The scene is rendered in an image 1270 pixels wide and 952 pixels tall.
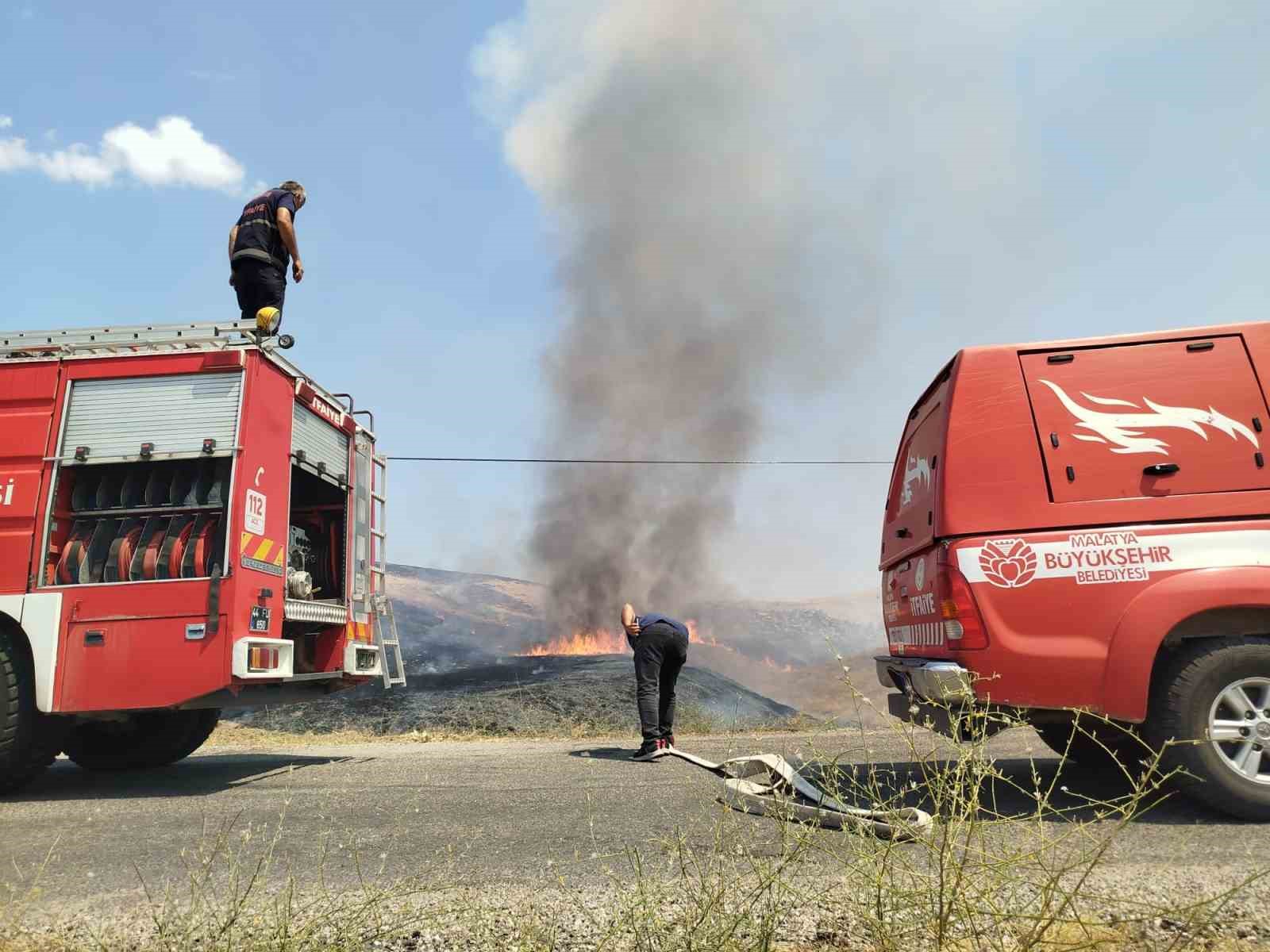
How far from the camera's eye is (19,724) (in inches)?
193

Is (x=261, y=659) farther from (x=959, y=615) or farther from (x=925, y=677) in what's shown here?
(x=959, y=615)

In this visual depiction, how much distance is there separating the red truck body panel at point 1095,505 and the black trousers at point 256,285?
5532 millimetres

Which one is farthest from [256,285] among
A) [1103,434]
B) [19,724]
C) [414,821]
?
[1103,434]

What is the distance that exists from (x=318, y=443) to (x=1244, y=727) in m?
6.21

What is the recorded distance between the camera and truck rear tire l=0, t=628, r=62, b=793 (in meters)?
4.88

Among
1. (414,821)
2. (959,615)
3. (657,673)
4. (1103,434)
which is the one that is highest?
(1103,434)

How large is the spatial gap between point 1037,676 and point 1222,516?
118cm

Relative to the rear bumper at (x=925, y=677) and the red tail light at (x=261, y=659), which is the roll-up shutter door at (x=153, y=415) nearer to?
the red tail light at (x=261, y=659)

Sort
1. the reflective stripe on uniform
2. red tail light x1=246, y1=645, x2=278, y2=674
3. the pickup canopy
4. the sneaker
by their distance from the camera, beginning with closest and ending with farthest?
the pickup canopy → red tail light x1=246, y1=645, x2=278, y2=674 → the sneaker → the reflective stripe on uniform

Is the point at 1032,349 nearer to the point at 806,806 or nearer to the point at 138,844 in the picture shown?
the point at 806,806

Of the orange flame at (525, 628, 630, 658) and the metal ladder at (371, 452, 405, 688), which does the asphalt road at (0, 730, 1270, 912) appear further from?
the orange flame at (525, 628, 630, 658)

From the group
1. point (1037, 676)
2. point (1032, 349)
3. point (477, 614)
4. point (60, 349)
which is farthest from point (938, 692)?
point (477, 614)

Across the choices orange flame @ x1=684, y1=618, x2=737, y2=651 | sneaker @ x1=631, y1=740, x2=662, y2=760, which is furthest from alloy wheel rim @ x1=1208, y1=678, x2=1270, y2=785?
orange flame @ x1=684, y1=618, x2=737, y2=651

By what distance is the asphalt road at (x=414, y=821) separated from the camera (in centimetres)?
A: 309
